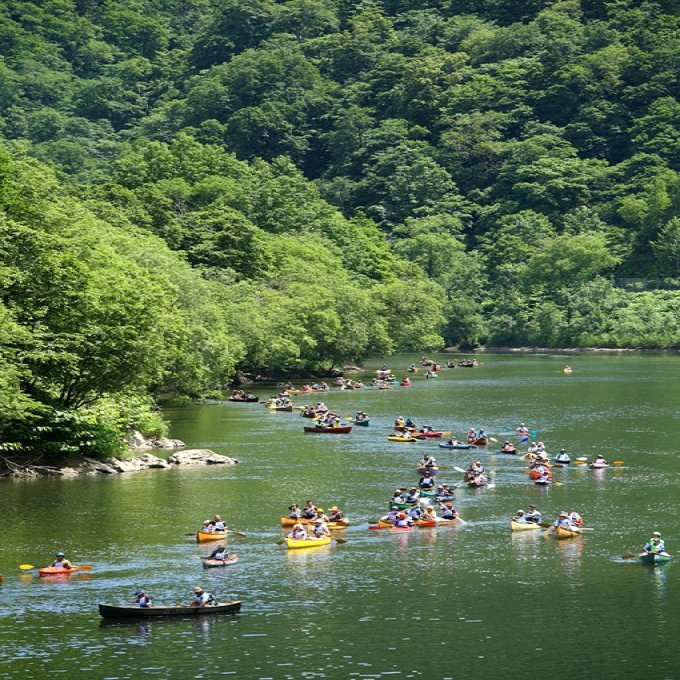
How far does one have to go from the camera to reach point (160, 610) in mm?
49562

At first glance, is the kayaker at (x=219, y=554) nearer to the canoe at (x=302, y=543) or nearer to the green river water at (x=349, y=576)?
the green river water at (x=349, y=576)

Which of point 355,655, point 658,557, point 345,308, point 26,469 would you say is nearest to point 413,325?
point 345,308

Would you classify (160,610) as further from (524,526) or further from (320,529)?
(524,526)

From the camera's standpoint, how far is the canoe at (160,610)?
49062 mm

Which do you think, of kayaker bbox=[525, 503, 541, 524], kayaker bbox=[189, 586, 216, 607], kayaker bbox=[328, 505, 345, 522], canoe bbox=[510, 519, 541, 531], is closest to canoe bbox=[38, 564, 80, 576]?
kayaker bbox=[189, 586, 216, 607]

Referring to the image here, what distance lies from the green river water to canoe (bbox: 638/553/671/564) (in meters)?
0.49

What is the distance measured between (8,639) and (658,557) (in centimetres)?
2601

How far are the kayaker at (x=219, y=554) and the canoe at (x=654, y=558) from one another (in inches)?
668

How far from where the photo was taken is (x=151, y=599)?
50812 mm

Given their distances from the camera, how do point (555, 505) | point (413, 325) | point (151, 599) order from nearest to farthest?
1. point (151, 599)
2. point (555, 505)
3. point (413, 325)

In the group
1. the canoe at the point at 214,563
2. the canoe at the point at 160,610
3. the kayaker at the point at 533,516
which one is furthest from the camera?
the kayaker at the point at 533,516

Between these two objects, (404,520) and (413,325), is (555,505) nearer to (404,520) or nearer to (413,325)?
(404,520)

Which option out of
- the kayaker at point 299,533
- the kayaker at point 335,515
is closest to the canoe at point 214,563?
the kayaker at point 299,533

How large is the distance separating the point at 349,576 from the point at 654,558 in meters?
12.5
